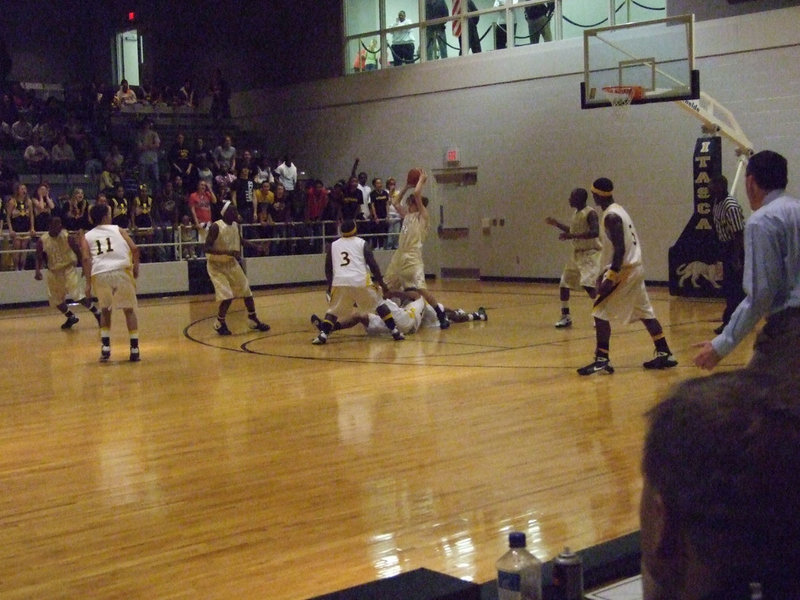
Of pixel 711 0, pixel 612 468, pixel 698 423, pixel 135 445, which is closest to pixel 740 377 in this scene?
pixel 698 423

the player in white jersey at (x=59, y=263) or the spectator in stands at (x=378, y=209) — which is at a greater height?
the spectator in stands at (x=378, y=209)

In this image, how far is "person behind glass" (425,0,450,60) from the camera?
22531 millimetres

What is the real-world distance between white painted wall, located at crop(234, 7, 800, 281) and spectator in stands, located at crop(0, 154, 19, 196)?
7458 millimetres

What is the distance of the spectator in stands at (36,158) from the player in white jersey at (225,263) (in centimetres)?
980

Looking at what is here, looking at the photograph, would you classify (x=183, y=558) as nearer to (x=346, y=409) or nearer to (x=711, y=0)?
(x=346, y=409)

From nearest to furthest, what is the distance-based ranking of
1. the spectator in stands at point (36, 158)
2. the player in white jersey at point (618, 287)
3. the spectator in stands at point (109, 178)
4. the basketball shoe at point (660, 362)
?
the player in white jersey at point (618, 287) < the basketball shoe at point (660, 362) < the spectator in stands at point (109, 178) < the spectator in stands at point (36, 158)

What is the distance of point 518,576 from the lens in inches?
108

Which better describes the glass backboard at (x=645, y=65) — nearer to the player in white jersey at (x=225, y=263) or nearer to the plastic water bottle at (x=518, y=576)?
the player in white jersey at (x=225, y=263)

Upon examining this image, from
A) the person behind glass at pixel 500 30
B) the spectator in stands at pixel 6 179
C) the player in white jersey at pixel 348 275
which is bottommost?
the player in white jersey at pixel 348 275

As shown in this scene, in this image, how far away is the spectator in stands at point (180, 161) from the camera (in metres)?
22.3

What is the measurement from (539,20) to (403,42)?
3.72 m

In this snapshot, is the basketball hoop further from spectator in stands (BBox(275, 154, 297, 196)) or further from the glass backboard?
spectator in stands (BBox(275, 154, 297, 196))

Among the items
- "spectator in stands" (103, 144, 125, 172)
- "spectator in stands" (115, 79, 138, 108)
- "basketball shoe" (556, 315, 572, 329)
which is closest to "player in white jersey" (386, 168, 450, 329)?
"basketball shoe" (556, 315, 572, 329)

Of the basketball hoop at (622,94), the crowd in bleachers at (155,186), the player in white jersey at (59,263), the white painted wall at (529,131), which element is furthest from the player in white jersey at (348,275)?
the crowd in bleachers at (155,186)
